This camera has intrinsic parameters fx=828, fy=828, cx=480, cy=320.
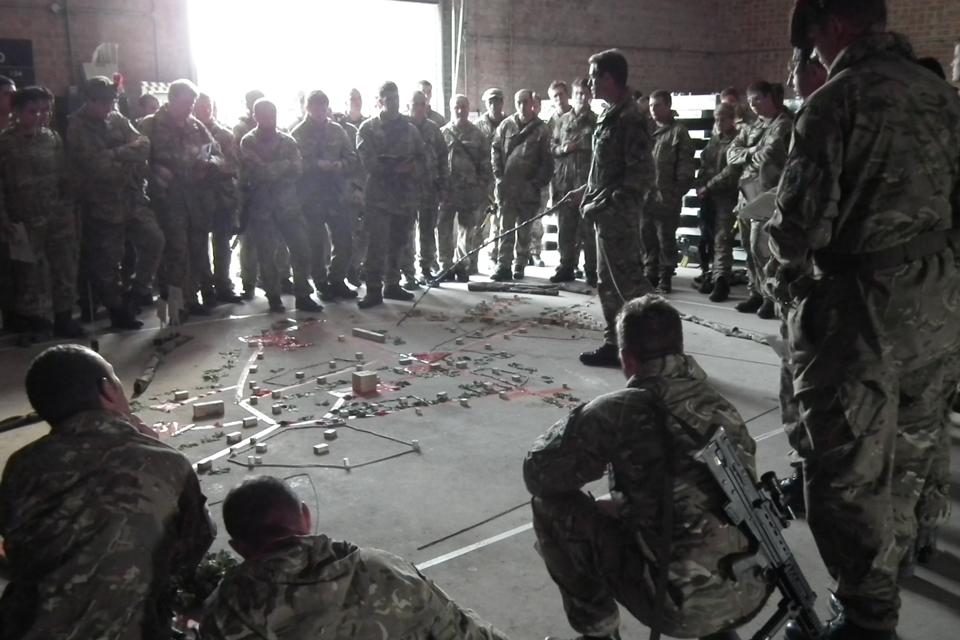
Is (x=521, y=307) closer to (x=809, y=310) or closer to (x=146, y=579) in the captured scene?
(x=809, y=310)

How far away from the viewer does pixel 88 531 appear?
1.80 meters

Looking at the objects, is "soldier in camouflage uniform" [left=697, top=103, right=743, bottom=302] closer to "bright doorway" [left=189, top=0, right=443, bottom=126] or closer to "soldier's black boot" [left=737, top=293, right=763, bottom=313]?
"soldier's black boot" [left=737, top=293, right=763, bottom=313]

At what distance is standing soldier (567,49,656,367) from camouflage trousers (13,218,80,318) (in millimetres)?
4048

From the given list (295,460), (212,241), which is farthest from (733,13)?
(295,460)

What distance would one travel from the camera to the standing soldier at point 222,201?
722 cm

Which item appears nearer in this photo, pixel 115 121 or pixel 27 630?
pixel 27 630

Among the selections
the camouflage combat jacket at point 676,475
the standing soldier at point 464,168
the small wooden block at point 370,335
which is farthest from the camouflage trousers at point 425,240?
the camouflage combat jacket at point 676,475

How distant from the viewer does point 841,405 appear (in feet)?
7.98

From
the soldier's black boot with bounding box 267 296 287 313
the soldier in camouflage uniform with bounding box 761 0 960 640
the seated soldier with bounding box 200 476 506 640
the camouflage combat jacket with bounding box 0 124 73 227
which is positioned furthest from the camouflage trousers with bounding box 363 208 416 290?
the seated soldier with bounding box 200 476 506 640

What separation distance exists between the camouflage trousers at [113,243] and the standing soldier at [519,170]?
3.72m

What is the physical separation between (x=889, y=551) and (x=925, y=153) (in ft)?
3.84

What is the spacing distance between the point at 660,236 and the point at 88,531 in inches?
303

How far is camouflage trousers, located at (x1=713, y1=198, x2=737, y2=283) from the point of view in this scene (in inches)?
325

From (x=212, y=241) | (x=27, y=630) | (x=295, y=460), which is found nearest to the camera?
(x=27, y=630)
